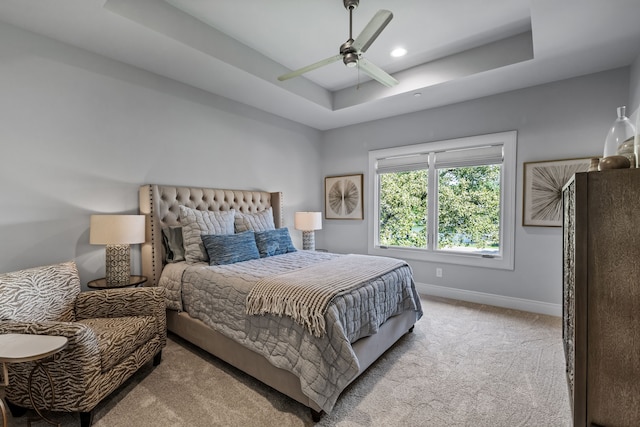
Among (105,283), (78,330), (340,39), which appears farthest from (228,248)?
(340,39)

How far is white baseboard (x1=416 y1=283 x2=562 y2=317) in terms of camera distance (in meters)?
3.46

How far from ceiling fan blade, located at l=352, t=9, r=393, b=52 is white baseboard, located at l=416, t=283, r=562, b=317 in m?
3.38

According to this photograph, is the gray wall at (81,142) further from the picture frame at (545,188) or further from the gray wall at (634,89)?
the gray wall at (634,89)

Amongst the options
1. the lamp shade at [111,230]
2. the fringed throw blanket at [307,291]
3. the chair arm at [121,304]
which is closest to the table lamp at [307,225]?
the fringed throw blanket at [307,291]

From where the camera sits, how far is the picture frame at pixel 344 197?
4980mm

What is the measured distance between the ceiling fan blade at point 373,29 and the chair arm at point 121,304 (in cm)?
248

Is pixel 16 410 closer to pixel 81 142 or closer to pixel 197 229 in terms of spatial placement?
pixel 197 229

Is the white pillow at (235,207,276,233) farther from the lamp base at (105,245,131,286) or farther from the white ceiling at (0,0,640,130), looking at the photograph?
the white ceiling at (0,0,640,130)

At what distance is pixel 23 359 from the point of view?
128 cm

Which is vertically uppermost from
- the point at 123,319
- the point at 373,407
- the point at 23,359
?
the point at 23,359

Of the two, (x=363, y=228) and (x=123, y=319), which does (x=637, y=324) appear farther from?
(x=363, y=228)

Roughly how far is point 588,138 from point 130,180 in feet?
16.1

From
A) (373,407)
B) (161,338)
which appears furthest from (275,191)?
(373,407)

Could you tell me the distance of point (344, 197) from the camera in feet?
16.9
